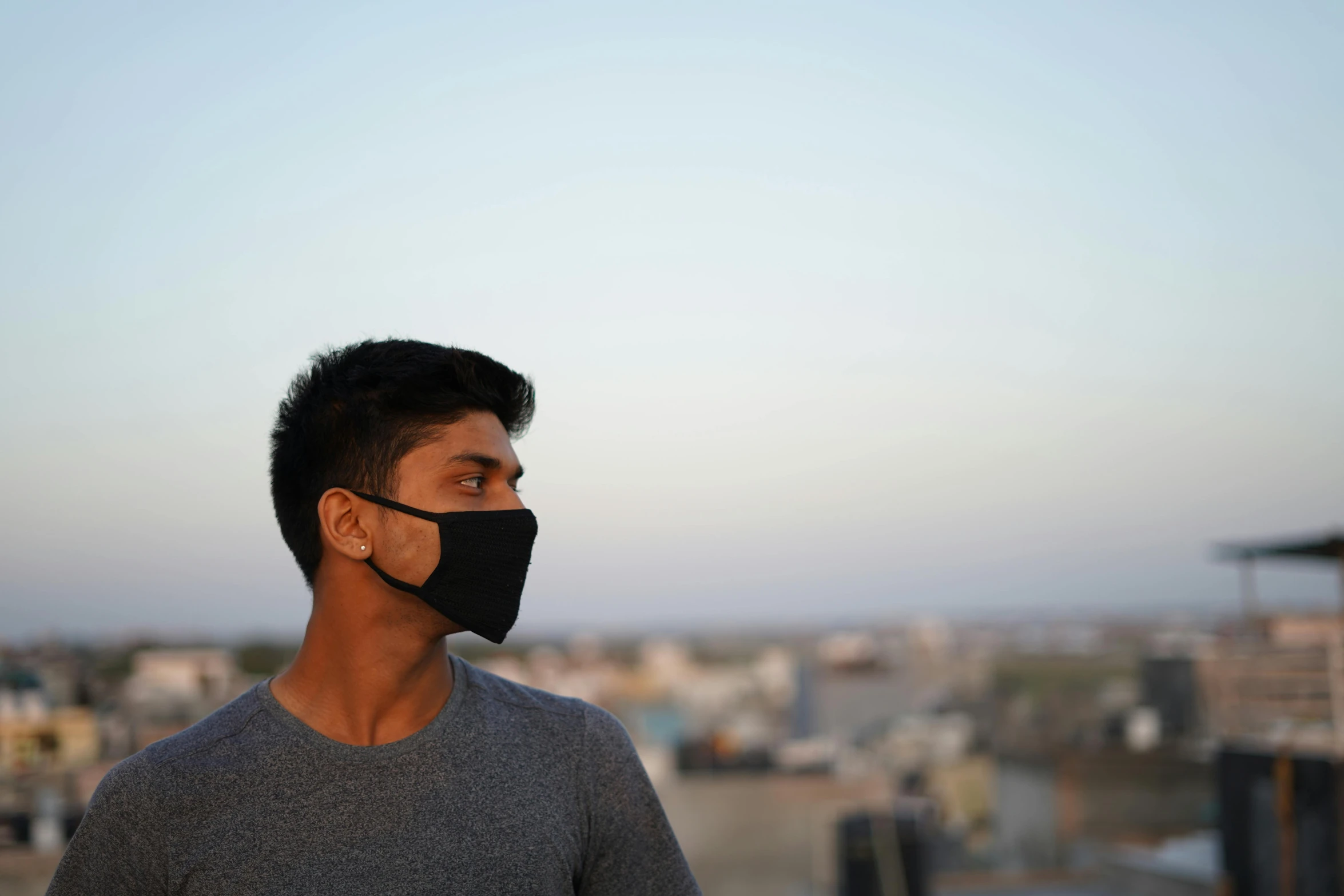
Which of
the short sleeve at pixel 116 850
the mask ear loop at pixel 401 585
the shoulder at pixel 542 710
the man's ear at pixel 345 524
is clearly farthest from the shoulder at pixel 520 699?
the short sleeve at pixel 116 850

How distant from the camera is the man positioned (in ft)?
5.92

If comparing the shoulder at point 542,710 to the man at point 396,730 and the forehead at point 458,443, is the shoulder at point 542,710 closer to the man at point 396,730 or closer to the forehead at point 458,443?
the man at point 396,730

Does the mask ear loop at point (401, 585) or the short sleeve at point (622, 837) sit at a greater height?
the mask ear loop at point (401, 585)

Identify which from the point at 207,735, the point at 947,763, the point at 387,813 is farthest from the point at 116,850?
the point at 947,763

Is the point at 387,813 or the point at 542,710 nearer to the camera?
the point at 387,813

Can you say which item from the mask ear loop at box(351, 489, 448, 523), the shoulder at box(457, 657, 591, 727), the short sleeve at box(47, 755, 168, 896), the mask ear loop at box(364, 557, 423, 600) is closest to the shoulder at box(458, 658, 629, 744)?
the shoulder at box(457, 657, 591, 727)

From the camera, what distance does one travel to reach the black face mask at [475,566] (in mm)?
1996

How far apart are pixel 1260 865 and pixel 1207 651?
162 inches

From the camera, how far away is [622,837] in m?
2.00

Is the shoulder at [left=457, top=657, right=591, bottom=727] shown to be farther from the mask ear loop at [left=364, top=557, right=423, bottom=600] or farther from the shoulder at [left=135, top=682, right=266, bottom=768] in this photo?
the shoulder at [left=135, top=682, right=266, bottom=768]

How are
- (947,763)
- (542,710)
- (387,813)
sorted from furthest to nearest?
(947,763)
(542,710)
(387,813)

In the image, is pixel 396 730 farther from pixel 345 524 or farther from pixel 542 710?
pixel 345 524

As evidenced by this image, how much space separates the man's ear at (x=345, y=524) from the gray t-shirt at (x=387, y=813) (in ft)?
0.96

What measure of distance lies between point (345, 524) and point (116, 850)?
2.08ft
